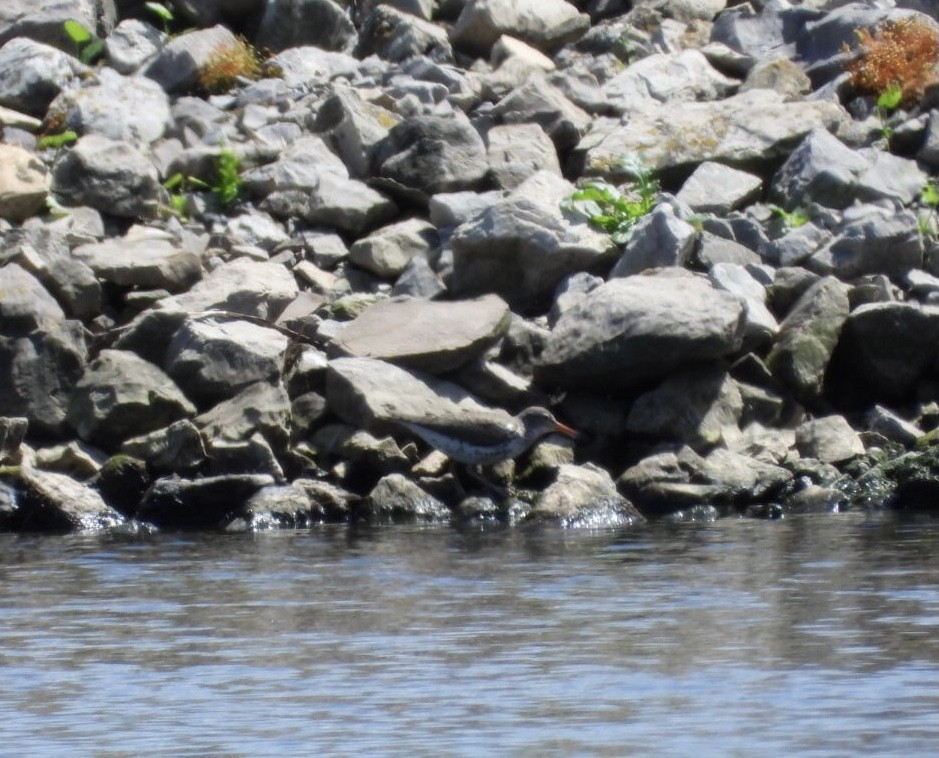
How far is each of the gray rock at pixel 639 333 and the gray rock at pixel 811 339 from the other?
30.1 inches

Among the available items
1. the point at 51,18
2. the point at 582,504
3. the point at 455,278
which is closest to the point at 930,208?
the point at 455,278

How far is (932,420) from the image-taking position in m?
17.3

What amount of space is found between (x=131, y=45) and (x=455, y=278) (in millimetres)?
7898

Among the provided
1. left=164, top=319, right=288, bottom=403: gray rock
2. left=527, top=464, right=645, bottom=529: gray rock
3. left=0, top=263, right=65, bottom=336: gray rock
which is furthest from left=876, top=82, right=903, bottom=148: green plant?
left=0, top=263, right=65, bottom=336: gray rock

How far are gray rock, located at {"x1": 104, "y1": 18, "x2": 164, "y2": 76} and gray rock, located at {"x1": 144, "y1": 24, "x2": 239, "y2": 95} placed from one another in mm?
351

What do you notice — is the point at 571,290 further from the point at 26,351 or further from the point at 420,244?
the point at 26,351

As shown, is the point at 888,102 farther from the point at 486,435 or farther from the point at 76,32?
the point at 76,32

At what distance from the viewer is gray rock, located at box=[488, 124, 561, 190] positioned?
20.9 metres

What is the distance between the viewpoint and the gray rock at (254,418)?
1630cm

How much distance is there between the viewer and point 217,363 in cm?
1695

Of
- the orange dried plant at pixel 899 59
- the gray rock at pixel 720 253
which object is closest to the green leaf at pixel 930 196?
the orange dried plant at pixel 899 59

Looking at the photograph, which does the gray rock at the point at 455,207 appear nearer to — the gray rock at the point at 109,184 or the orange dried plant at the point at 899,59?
the gray rock at the point at 109,184

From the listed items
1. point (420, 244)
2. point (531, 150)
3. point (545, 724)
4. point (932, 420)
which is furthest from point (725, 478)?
point (545, 724)

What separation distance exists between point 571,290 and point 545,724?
34.6ft
